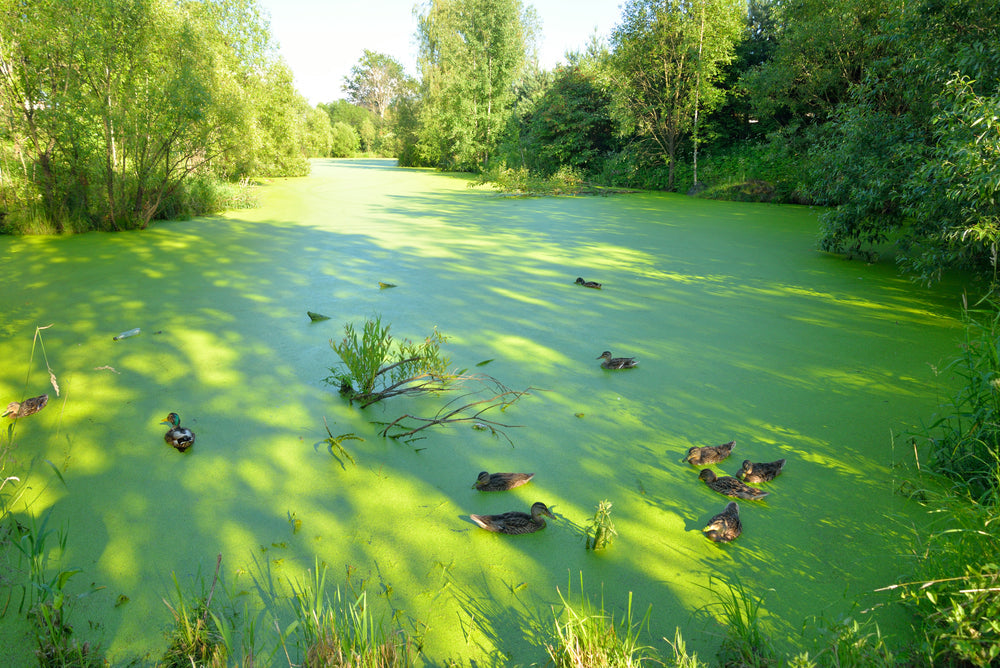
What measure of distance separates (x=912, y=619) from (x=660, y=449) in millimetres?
924

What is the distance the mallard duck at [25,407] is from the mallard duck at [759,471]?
288 cm

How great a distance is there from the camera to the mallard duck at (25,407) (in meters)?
2.36

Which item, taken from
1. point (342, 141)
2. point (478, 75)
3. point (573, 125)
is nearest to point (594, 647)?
point (573, 125)

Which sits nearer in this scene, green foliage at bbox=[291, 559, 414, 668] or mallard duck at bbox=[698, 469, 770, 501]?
green foliage at bbox=[291, 559, 414, 668]

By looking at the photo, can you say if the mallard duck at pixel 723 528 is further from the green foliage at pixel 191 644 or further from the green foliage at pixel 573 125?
the green foliage at pixel 573 125

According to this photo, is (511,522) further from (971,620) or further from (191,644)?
(971,620)

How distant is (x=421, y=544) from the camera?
1654 millimetres

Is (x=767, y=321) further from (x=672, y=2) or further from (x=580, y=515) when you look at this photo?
(x=672, y=2)

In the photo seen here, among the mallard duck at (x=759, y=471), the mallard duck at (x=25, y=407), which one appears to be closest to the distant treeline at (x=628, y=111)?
the mallard duck at (x=759, y=471)

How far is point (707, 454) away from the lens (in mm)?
2023

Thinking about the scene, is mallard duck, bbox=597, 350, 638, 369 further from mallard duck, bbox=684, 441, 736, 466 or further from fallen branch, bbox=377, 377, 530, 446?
mallard duck, bbox=684, 441, 736, 466

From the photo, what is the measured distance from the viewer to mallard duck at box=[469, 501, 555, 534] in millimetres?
1670

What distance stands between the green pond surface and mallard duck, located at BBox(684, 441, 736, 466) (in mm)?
47

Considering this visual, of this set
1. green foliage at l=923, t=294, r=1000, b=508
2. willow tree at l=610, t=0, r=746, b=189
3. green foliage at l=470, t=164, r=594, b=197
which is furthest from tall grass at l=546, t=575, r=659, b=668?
willow tree at l=610, t=0, r=746, b=189
